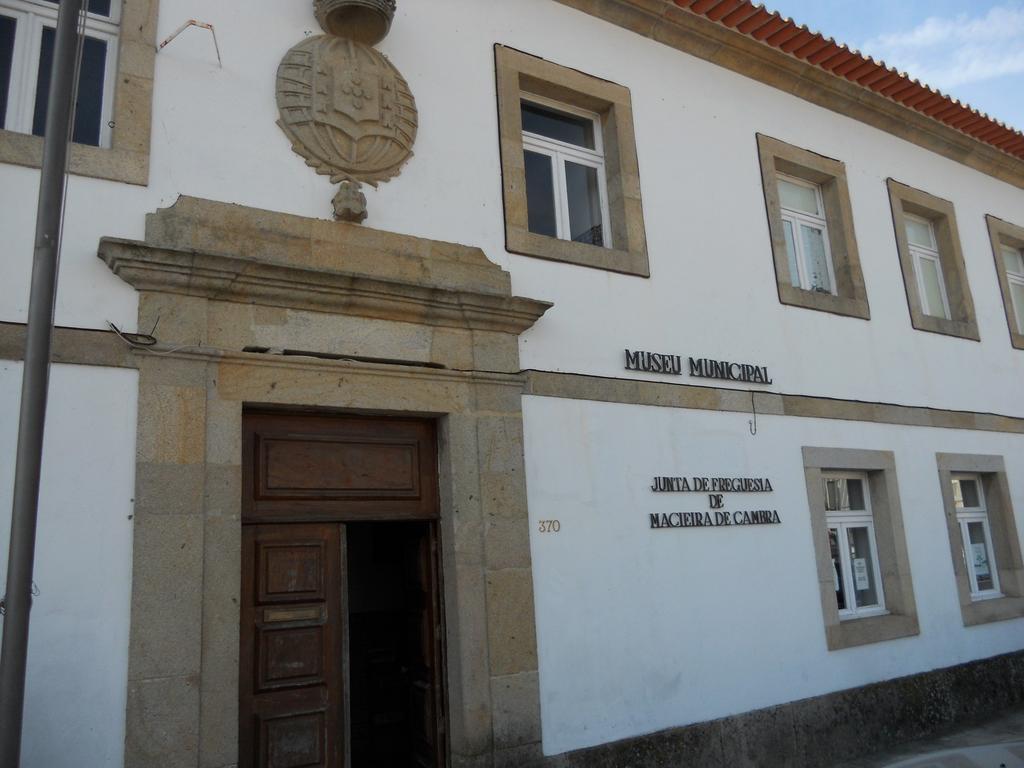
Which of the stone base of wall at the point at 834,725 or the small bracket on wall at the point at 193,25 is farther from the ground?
the small bracket on wall at the point at 193,25

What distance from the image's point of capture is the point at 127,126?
4.60m

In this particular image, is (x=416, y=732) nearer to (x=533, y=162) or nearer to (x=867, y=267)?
(x=533, y=162)

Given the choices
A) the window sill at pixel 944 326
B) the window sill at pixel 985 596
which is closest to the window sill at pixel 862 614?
the window sill at pixel 985 596

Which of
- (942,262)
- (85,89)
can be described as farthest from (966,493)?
(85,89)

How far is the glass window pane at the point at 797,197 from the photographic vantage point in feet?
26.6

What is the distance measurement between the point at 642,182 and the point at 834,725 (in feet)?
14.3

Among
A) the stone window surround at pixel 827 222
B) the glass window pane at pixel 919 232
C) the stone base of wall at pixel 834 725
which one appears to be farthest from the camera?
the glass window pane at pixel 919 232

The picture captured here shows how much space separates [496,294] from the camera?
544cm

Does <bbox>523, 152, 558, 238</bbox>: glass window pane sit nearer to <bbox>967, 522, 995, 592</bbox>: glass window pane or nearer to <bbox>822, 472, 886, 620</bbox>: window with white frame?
<bbox>822, 472, 886, 620</bbox>: window with white frame

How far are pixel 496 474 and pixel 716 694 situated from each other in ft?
7.44

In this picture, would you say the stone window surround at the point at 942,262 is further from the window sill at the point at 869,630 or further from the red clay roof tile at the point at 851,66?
the window sill at the point at 869,630

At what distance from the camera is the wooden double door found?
184 inches

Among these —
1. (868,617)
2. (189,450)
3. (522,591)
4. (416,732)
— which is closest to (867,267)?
(868,617)

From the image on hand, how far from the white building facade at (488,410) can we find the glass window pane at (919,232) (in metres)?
0.91
